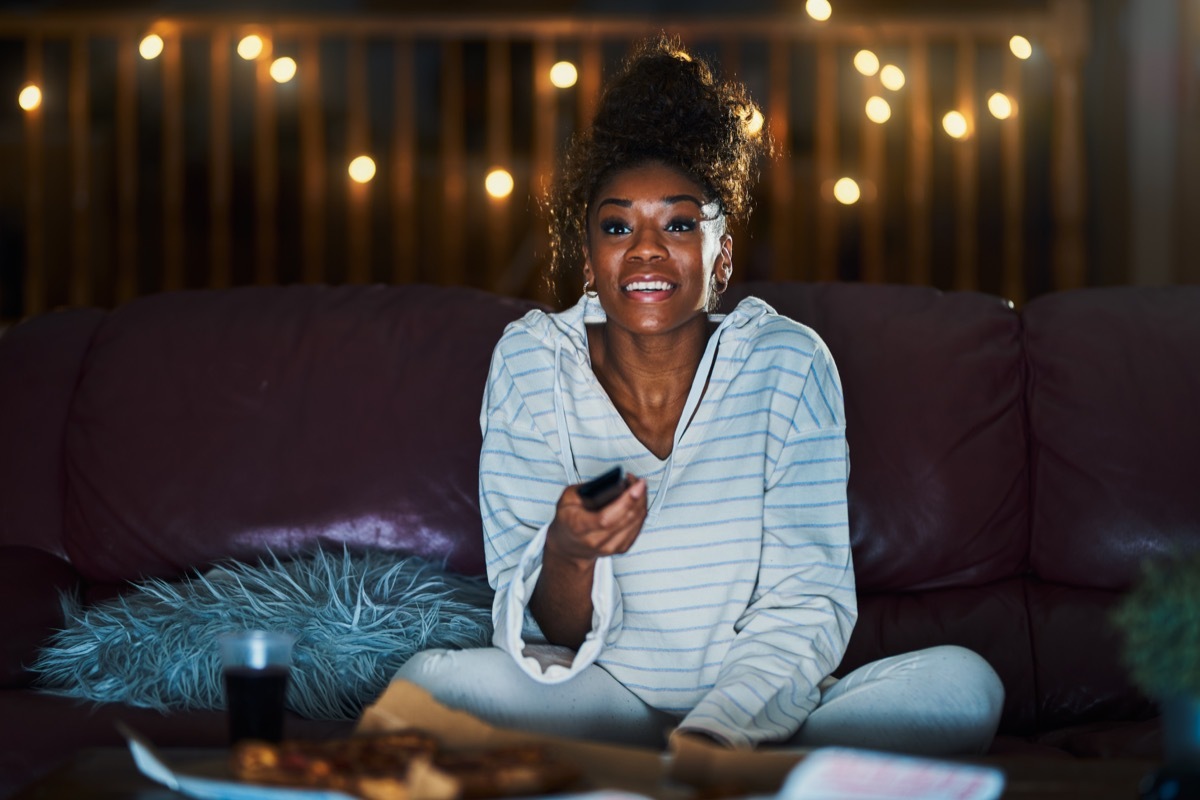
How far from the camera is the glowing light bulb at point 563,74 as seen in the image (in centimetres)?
411

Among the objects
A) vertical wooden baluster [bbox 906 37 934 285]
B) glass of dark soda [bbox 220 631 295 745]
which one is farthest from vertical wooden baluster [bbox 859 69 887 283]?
glass of dark soda [bbox 220 631 295 745]

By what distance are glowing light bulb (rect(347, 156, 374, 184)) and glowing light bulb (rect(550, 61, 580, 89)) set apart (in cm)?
64

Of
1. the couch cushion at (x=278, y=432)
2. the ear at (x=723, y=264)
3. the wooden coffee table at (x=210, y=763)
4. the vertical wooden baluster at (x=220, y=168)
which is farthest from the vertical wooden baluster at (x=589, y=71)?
the wooden coffee table at (x=210, y=763)

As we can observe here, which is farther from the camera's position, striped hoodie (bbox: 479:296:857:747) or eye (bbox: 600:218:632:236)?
eye (bbox: 600:218:632:236)

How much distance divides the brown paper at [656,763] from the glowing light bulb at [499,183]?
3113mm

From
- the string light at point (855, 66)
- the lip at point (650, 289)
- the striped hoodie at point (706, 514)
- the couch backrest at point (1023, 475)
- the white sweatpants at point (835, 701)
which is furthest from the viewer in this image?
the string light at point (855, 66)

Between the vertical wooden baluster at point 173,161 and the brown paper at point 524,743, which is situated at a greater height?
the vertical wooden baluster at point 173,161

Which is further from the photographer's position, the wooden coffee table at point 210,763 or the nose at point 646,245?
the nose at point 646,245

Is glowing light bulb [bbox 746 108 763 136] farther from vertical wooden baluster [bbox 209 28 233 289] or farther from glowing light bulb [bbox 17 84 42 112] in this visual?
glowing light bulb [bbox 17 84 42 112]

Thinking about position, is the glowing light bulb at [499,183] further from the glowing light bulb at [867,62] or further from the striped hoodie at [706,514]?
the striped hoodie at [706,514]

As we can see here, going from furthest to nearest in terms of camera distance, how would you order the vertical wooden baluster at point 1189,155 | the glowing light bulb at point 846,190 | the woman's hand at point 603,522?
the glowing light bulb at point 846,190
the vertical wooden baluster at point 1189,155
the woman's hand at point 603,522

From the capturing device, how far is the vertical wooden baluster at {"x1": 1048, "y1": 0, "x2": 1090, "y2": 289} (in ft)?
12.9

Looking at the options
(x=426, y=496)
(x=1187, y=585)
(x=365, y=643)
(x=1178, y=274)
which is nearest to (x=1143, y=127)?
(x=1178, y=274)

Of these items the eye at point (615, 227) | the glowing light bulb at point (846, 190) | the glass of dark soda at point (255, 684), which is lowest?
the glass of dark soda at point (255, 684)
